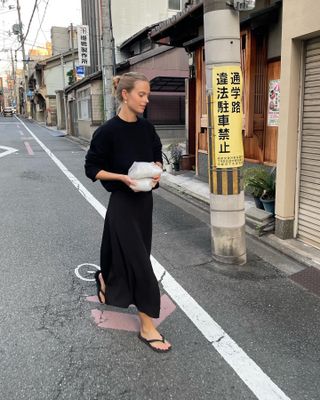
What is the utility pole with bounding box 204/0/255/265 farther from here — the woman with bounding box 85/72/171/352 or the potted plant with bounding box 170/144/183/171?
the potted plant with bounding box 170/144/183/171

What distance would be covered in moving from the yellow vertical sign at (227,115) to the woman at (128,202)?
54.3 inches

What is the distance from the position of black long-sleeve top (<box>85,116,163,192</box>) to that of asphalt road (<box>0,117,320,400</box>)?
1249 mm

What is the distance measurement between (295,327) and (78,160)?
11665mm

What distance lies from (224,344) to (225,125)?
2.31m

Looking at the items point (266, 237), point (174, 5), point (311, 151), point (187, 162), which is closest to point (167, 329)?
point (266, 237)

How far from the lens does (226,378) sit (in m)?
2.61

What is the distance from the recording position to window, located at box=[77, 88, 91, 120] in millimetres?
20953

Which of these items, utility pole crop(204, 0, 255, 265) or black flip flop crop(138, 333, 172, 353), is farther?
utility pole crop(204, 0, 255, 265)

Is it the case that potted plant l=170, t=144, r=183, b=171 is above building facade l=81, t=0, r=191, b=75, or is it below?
below

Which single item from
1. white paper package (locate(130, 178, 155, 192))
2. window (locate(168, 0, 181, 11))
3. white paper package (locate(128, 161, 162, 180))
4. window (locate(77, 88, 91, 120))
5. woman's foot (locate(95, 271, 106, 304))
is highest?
window (locate(168, 0, 181, 11))

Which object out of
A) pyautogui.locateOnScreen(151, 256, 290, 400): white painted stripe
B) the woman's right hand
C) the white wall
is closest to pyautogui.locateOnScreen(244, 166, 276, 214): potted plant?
pyautogui.locateOnScreen(151, 256, 290, 400): white painted stripe

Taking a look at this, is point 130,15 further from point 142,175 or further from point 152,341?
point 152,341

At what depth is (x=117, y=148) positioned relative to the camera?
112 inches

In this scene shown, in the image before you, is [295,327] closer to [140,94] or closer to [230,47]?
[140,94]
